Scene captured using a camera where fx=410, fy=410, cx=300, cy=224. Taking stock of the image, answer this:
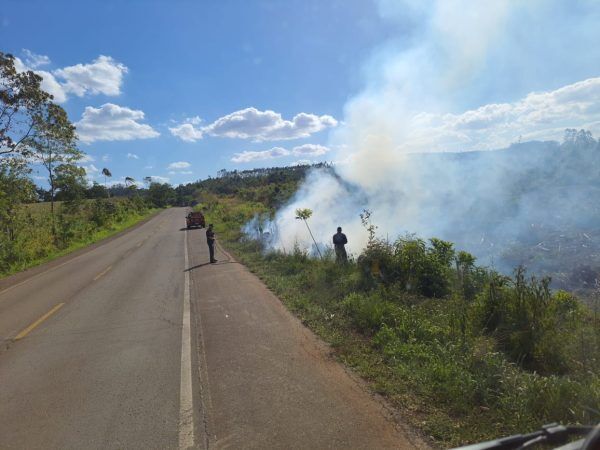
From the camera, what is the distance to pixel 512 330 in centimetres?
547

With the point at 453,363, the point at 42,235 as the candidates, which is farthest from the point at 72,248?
the point at 453,363

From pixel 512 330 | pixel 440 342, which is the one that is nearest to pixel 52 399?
pixel 440 342

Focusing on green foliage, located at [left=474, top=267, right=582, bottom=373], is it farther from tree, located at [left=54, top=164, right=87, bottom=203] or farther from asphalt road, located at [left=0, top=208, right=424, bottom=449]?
tree, located at [left=54, top=164, right=87, bottom=203]

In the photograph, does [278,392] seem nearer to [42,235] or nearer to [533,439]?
[533,439]

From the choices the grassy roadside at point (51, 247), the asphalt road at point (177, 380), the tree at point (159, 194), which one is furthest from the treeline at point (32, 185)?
the tree at point (159, 194)

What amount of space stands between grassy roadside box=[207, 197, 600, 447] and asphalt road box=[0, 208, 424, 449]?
378mm

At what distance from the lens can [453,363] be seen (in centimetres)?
486

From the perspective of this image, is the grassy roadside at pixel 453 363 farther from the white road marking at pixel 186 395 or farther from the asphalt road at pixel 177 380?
the white road marking at pixel 186 395

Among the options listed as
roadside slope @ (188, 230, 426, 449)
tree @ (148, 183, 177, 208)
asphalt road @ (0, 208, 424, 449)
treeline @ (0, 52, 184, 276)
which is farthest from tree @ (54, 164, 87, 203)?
tree @ (148, 183, 177, 208)

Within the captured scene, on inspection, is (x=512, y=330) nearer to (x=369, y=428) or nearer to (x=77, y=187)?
(x=369, y=428)

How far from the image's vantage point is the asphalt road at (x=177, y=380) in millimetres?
3805

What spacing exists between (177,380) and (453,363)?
3.35 m

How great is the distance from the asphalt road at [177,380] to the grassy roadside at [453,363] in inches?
14.9

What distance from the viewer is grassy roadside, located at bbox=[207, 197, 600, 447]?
3.69 metres
